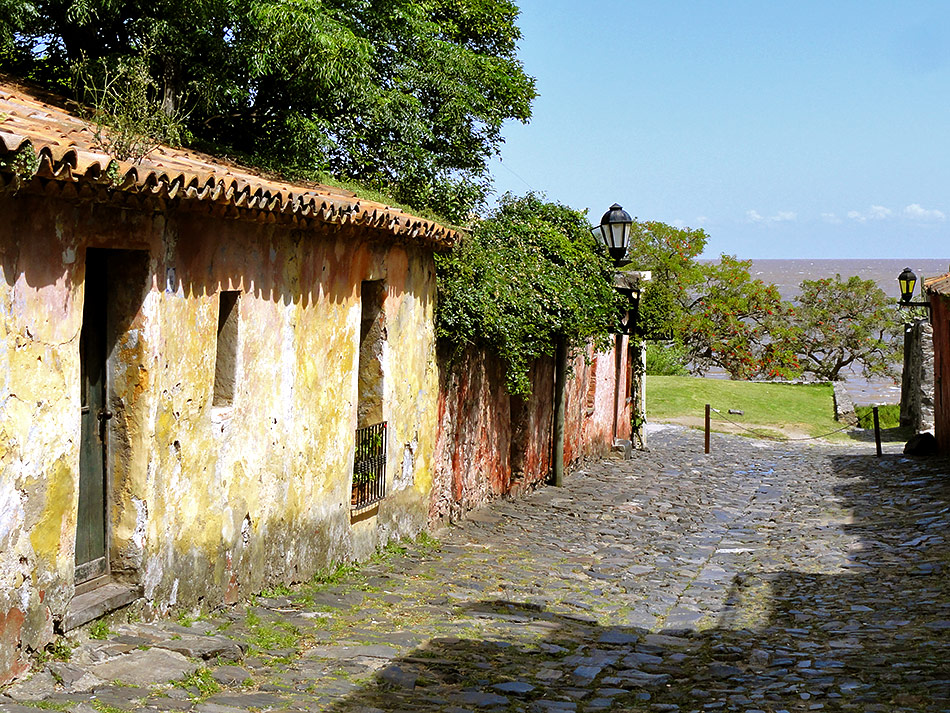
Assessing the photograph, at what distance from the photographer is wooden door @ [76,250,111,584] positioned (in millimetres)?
6008

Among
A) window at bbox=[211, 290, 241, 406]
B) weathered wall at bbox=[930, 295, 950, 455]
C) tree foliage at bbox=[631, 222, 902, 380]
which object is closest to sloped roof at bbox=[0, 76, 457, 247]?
window at bbox=[211, 290, 241, 406]

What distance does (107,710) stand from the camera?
4.85 metres

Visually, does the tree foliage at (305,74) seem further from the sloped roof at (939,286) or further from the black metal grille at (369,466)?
the sloped roof at (939,286)

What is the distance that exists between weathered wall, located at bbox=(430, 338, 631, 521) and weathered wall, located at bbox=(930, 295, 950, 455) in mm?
5863

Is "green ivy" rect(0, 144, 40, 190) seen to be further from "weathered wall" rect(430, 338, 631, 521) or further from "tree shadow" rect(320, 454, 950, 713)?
"weathered wall" rect(430, 338, 631, 521)

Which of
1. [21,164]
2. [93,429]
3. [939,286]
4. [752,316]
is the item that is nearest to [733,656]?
[93,429]

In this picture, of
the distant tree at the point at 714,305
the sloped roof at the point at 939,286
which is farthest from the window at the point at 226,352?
A: the distant tree at the point at 714,305

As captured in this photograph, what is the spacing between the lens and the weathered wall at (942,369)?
58.4 ft

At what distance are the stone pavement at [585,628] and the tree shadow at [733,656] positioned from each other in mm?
23

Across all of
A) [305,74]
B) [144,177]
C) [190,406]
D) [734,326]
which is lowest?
[190,406]

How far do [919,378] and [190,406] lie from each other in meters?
19.6

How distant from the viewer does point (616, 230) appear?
15.1 metres

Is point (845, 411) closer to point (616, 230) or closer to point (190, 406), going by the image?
point (616, 230)

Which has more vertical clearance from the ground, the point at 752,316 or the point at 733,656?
the point at 752,316
